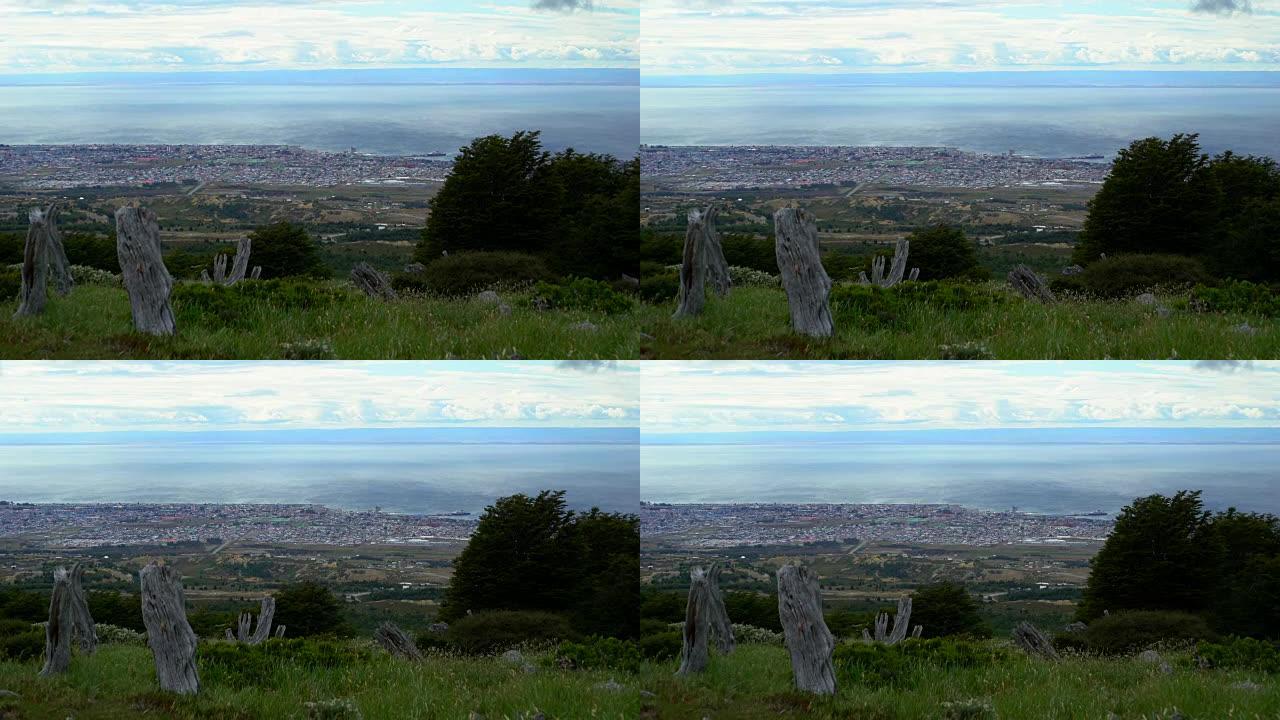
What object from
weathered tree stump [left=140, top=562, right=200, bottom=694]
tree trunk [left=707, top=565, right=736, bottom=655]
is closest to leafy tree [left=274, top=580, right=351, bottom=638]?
weathered tree stump [left=140, top=562, right=200, bottom=694]

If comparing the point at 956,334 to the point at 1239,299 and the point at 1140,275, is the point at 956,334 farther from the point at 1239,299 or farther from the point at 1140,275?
the point at 1239,299

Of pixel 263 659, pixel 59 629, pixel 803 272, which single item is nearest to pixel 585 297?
pixel 803 272

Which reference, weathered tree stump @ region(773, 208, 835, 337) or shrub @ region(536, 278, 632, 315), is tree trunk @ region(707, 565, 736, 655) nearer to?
weathered tree stump @ region(773, 208, 835, 337)

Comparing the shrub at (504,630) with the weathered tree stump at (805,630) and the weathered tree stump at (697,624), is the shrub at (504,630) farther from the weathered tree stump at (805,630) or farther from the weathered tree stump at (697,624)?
the weathered tree stump at (805,630)

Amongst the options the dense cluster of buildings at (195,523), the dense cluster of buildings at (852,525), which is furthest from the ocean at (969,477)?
the dense cluster of buildings at (195,523)

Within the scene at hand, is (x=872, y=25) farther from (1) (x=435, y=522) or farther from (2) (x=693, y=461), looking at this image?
(1) (x=435, y=522)
